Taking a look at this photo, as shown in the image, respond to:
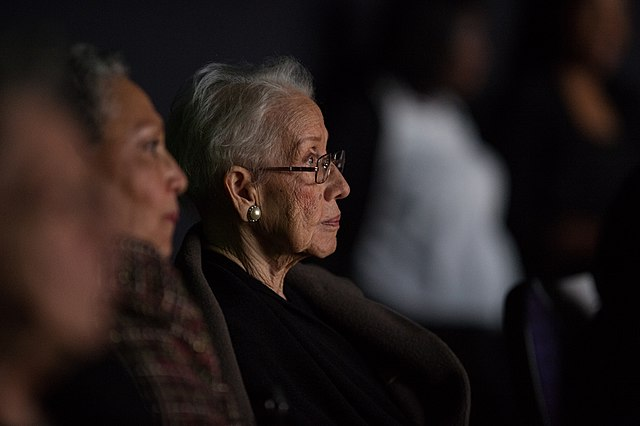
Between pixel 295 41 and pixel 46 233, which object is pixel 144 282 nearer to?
pixel 46 233

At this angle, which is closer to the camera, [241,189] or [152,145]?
[152,145]

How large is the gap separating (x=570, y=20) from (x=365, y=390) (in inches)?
110

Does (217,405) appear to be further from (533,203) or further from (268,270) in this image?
(533,203)

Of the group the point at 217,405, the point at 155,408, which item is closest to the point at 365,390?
the point at 217,405

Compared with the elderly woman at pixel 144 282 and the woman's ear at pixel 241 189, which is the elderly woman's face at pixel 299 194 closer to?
the woman's ear at pixel 241 189

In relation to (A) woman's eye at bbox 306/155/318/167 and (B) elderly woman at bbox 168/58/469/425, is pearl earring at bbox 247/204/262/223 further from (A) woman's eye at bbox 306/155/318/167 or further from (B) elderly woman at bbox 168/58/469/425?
(A) woman's eye at bbox 306/155/318/167

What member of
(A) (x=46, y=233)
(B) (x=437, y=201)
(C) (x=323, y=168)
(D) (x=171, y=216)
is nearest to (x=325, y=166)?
(C) (x=323, y=168)

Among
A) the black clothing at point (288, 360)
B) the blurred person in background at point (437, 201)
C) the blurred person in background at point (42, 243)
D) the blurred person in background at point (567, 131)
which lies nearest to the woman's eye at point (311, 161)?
the black clothing at point (288, 360)

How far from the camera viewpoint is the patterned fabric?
1.55 m

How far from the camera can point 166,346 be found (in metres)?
1.62

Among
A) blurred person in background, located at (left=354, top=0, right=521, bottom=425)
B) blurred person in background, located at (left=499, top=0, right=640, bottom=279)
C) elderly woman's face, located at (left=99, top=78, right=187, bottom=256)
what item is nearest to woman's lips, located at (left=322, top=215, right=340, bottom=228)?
elderly woman's face, located at (left=99, top=78, right=187, bottom=256)

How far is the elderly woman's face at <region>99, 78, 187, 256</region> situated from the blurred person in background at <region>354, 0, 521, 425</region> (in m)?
2.55

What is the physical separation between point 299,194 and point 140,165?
1.65 ft

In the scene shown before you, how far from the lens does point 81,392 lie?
1.36 meters
